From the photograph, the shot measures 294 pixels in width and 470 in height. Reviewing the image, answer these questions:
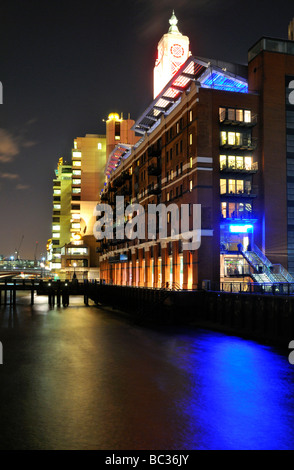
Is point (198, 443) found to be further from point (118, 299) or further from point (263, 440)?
point (118, 299)

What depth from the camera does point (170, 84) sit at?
5709 cm

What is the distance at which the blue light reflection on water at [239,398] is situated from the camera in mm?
14109

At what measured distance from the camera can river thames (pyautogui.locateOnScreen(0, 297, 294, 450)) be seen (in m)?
14.2

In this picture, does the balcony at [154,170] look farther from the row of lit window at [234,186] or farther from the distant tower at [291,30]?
the distant tower at [291,30]

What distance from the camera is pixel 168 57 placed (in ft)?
246

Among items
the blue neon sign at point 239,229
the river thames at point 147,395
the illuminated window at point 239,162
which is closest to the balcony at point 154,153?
the illuminated window at point 239,162

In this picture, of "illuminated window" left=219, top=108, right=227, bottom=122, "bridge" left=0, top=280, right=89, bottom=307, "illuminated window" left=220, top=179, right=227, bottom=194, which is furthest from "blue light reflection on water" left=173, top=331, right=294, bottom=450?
"bridge" left=0, top=280, right=89, bottom=307

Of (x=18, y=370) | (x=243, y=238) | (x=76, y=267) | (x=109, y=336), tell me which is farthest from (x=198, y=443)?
(x=76, y=267)

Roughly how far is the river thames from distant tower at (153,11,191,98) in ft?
163

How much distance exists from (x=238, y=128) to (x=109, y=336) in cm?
2653

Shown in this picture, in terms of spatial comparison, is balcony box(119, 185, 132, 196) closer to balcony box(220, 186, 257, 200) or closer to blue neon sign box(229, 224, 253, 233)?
balcony box(220, 186, 257, 200)

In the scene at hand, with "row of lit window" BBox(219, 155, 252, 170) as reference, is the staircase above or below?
below

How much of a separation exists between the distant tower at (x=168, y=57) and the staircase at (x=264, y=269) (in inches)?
1419

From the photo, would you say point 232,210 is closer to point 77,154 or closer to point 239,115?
point 239,115
